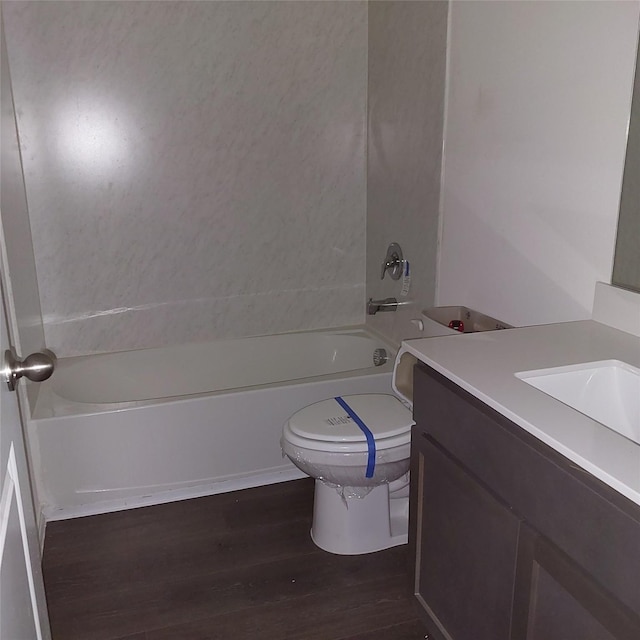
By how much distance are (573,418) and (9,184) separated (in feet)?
7.02

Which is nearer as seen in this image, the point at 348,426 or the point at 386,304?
the point at 348,426

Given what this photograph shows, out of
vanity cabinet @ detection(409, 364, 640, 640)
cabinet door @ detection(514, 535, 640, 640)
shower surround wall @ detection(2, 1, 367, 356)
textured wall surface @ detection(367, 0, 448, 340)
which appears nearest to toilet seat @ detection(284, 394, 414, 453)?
vanity cabinet @ detection(409, 364, 640, 640)

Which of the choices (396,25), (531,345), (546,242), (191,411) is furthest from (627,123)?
(191,411)

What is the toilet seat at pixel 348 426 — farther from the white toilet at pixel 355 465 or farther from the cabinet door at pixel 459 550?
Answer: the cabinet door at pixel 459 550

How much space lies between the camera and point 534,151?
76.2 inches

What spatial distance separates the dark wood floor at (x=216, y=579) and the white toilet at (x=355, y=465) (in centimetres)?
7

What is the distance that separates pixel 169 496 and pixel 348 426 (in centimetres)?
87

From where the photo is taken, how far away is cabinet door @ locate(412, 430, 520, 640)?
1.29 m

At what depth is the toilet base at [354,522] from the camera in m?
2.16

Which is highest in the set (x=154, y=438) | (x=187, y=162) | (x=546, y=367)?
(x=187, y=162)

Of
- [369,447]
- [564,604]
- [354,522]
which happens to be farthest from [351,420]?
[564,604]

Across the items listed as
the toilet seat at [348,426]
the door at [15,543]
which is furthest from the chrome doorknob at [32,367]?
the toilet seat at [348,426]

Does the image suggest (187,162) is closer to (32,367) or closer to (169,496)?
(169,496)

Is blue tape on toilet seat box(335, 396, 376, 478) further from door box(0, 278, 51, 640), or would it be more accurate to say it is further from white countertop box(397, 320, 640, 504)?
door box(0, 278, 51, 640)
